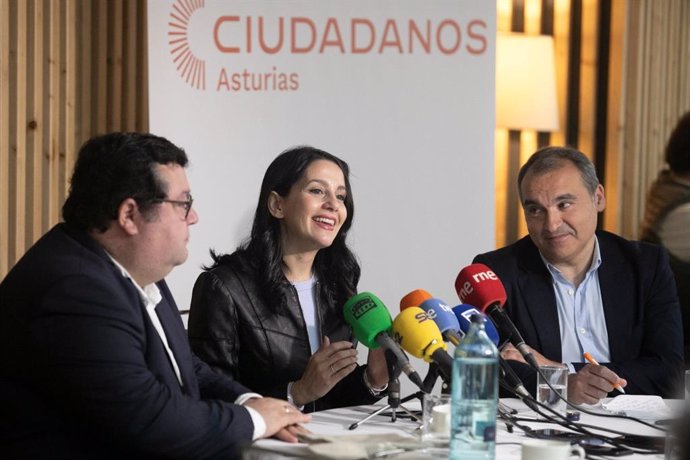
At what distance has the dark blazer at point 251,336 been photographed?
326cm

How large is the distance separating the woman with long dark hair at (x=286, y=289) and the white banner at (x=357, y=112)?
1.07m

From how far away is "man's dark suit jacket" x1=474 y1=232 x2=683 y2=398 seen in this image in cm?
341

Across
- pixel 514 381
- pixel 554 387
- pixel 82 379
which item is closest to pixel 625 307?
pixel 554 387

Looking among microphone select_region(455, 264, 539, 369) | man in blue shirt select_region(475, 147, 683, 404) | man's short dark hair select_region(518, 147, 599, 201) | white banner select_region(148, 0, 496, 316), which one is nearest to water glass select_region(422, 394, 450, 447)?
microphone select_region(455, 264, 539, 369)

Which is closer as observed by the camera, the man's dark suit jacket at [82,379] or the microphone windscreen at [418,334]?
the man's dark suit jacket at [82,379]

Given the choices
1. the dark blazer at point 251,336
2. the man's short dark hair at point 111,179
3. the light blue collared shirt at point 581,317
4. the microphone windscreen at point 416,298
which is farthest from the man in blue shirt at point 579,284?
the man's short dark hair at point 111,179

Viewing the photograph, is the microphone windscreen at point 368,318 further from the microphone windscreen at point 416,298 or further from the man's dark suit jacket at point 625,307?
the man's dark suit jacket at point 625,307

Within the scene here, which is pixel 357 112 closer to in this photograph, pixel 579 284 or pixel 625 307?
pixel 579 284

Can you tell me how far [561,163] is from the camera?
360 cm

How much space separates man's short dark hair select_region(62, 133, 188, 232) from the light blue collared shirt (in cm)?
159

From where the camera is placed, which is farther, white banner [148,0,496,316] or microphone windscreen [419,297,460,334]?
white banner [148,0,496,316]

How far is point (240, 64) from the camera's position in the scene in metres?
4.57

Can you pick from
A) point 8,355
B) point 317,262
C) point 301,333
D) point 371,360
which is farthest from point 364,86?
point 8,355

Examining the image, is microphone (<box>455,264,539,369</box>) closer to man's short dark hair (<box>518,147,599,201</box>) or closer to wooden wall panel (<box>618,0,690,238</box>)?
man's short dark hair (<box>518,147,599,201</box>)
